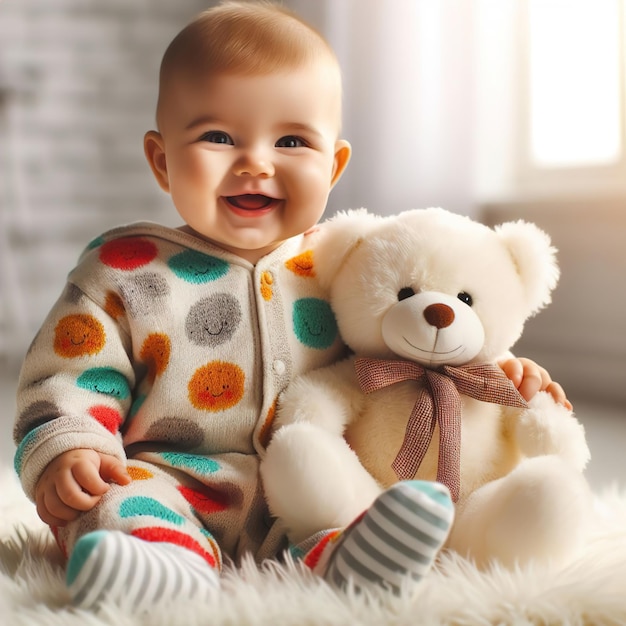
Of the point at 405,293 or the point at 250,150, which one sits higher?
the point at 250,150

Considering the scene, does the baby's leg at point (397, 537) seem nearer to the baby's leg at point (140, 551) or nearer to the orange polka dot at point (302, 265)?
the baby's leg at point (140, 551)

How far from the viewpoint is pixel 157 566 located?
60 cm

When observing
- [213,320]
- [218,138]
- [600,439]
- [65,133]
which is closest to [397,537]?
[213,320]

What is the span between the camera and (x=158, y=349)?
0.84 metres

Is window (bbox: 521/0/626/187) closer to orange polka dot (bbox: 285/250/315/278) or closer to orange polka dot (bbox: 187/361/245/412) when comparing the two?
orange polka dot (bbox: 285/250/315/278)

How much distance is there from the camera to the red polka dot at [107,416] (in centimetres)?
81

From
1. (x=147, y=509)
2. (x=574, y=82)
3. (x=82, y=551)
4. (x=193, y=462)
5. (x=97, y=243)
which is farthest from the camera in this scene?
(x=574, y=82)

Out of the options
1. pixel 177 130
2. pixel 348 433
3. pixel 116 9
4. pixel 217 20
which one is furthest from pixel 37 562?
→ pixel 116 9


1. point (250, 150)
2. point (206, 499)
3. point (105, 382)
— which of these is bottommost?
point (206, 499)

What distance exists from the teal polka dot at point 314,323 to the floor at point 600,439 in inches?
18.6

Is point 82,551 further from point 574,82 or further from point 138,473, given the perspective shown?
point 574,82

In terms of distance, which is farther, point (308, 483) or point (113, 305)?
point (113, 305)

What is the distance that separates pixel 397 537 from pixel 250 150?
0.43m

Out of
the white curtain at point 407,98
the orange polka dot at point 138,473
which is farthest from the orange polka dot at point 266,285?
the white curtain at point 407,98
